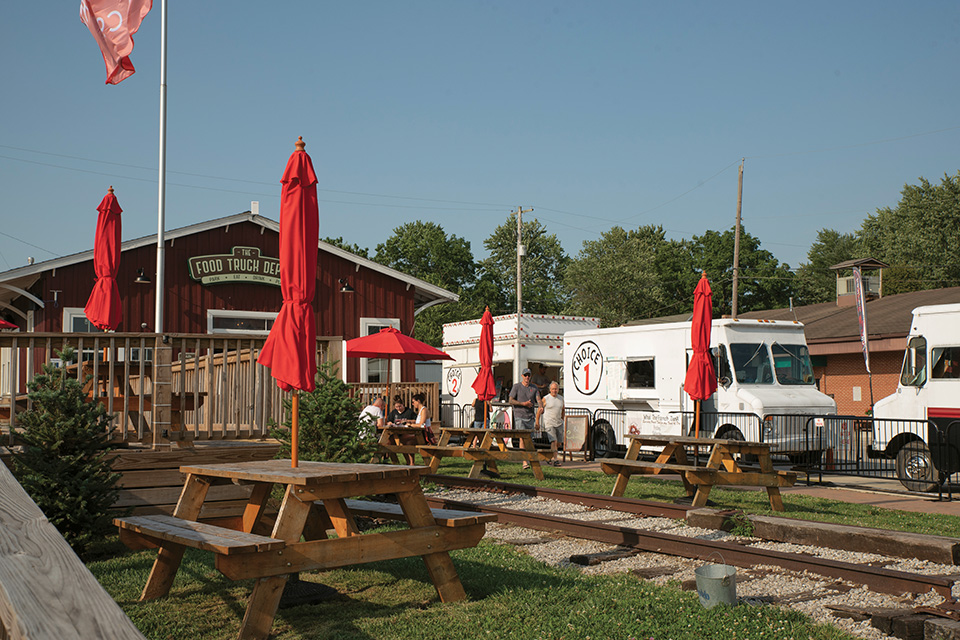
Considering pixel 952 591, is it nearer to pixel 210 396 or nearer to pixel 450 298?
pixel 210 396

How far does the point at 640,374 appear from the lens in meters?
19.0

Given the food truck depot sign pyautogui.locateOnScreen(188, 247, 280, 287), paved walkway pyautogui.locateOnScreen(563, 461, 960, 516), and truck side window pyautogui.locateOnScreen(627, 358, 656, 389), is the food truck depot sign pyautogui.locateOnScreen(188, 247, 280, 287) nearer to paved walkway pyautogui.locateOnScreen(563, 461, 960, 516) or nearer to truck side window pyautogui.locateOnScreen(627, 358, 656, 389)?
truck side window pyautogui.locateOnScreen(627, 358, 656, 389)

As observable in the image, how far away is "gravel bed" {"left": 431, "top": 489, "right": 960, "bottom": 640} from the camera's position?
584cm

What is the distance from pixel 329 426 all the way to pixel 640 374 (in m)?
11.0

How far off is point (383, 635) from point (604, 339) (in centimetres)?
1553

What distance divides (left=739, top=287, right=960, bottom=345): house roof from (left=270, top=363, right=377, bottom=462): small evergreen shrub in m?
19.2

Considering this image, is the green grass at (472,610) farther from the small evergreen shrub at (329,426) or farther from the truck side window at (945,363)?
the truck side window at (945,363)

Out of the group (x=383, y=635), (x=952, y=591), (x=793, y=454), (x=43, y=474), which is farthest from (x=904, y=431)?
(x=43, y=474)

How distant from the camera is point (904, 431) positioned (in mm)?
14156

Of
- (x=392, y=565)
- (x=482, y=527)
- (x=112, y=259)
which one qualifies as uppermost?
(x=112, y=259)

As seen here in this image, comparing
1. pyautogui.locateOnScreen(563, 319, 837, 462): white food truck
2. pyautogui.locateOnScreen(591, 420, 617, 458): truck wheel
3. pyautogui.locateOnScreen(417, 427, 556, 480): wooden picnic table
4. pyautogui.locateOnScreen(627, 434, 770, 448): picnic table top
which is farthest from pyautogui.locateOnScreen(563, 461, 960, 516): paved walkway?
pyautogui.locateOnScreen(591, 420, 617, 458): truck wheel

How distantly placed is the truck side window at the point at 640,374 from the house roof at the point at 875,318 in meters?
9.39

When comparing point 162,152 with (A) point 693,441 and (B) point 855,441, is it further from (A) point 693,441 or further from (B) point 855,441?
(B) point 855,441

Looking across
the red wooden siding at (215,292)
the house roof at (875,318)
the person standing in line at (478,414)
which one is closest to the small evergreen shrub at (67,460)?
the red wooden siding at (215,292)
